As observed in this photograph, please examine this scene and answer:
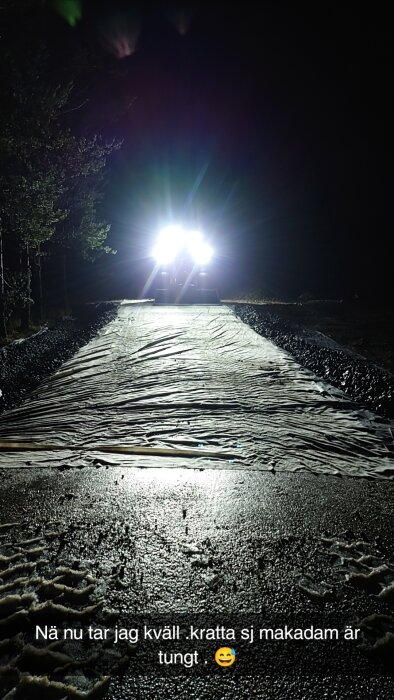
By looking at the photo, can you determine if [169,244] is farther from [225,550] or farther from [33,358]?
[225,550]

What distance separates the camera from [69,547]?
6.04 feet

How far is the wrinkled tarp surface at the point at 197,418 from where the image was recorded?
279 centimetres

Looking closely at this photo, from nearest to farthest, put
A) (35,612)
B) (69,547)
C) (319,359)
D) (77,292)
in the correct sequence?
(35,612)
(69,547)
(319,359)
(77,292)

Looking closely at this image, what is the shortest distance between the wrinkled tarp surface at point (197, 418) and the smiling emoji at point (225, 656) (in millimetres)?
1357

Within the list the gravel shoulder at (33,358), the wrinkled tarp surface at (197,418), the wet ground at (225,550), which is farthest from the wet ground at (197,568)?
the gravel shoulder at (33,358)

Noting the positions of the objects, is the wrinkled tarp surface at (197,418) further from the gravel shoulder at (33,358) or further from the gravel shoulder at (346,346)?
the gravel shoulder at (346,346)

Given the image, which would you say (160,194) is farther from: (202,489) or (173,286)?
(202,489)

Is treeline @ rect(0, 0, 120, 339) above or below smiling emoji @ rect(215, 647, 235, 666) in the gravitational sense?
above

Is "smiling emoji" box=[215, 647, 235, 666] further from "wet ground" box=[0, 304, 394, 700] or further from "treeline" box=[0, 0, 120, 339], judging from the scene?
"treeline" box=[0, 0, 120, 339]

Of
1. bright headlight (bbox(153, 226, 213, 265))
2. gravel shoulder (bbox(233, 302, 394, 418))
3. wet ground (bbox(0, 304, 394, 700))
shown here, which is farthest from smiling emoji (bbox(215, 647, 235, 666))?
bright headlight (bbox(153, 226, 213, 265))

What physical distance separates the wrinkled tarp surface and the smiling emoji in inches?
53.4

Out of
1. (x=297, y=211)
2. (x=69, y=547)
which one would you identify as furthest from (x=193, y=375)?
(x=297, y=211)

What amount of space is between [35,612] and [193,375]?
12.0 feet

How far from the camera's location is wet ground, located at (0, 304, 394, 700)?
123 cm
